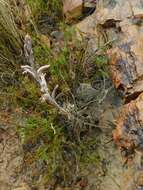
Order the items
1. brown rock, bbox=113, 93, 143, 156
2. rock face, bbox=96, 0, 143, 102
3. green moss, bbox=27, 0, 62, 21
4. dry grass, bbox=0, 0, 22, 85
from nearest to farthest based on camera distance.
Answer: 1. brown rock, bbox=113, 93, 143, 156
2. rock face, bbox=96, 0, 143, 102
3. dry grass, bbox=0, 0, 22, 85
4. green moss, bbox=27, 0, 62, 21

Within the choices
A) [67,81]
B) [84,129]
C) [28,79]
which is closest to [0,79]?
[28,79]

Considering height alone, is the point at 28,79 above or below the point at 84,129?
above

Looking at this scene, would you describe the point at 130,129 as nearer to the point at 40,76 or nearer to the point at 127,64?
the point at 127,64

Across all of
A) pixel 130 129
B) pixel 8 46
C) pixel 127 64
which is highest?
pixel 8 46

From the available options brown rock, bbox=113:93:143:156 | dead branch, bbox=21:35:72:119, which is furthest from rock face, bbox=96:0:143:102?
dead branch, bbox=21:35:72:119

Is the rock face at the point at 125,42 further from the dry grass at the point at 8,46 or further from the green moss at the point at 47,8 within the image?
the dry grass at the point at 8,46

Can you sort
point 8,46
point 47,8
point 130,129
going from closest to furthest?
point 130,129, point 8,46, point 47,8

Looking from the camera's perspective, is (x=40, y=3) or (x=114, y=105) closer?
(x=114, y=105)

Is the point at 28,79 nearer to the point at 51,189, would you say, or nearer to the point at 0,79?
the point at 0,79

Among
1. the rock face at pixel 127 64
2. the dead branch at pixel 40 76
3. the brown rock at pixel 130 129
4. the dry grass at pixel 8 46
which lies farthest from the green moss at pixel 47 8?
the brown rock at pixel 130 129

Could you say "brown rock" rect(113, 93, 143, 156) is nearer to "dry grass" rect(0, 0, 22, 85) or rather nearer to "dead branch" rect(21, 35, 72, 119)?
"dead branch" rect(21, 35, 72, 119)

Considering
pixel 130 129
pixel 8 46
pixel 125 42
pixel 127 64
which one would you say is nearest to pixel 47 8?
pixel 8 46
